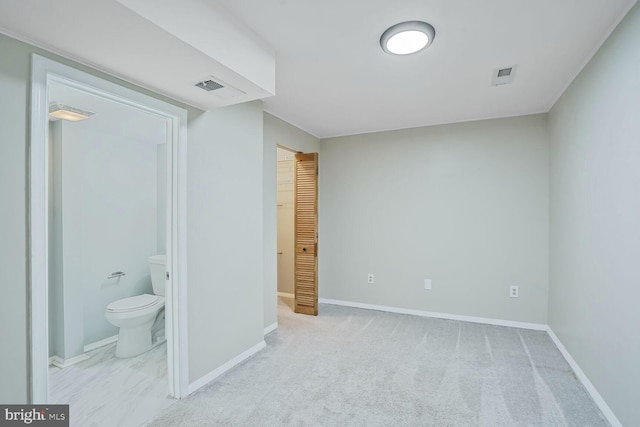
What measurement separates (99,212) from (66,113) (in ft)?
3.34

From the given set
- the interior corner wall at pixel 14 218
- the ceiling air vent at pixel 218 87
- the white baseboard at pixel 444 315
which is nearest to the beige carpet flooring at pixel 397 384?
the white baseboard at pixel 444 315

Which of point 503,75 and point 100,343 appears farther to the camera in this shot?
point 100,343

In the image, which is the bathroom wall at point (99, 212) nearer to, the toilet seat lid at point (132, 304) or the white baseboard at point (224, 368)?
the toilet seat lid at point (132, 304)

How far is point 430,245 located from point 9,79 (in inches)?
156

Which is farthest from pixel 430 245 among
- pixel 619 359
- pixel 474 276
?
pixel 619 359

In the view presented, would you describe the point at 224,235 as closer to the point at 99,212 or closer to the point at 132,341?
the point at 132,341

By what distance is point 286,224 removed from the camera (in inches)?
205

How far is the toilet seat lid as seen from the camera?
292 centimetres

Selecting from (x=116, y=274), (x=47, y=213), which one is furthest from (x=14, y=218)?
(x=116, y=274)

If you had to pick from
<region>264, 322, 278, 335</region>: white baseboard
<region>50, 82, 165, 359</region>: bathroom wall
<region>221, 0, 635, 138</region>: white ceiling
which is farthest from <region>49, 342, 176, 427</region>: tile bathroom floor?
<region>221, 0, 635, 138</region>: white ceiling

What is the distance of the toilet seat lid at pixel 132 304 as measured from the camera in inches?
115

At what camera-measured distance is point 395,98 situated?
314 cm

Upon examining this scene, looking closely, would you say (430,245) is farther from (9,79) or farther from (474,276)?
(9,79)

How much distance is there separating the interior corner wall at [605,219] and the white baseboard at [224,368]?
2567 mm
